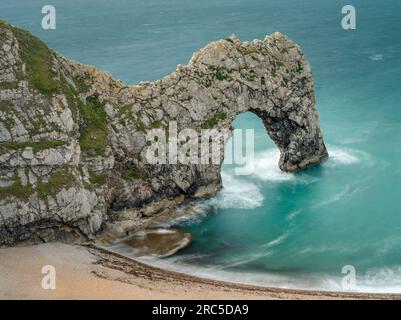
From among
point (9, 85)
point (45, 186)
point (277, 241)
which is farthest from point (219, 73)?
point (45, 186)

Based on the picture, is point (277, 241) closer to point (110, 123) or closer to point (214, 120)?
point (214, 120)

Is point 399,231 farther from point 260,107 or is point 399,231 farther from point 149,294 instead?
point 149,294

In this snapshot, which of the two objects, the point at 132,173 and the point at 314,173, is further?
the point at 314,173

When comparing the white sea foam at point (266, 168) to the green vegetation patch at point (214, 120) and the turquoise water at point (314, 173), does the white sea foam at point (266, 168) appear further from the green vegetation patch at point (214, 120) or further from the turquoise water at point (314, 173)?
the green vegetation patch at point (214, 120)

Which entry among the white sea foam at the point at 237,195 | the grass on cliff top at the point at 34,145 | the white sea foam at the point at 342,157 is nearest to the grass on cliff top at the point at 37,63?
the grass on cliff top at the point at 34,145

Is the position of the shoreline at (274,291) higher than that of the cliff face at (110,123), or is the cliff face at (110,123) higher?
the cliff face at (110,123)

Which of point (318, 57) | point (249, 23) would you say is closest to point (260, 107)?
point (318, 57)
